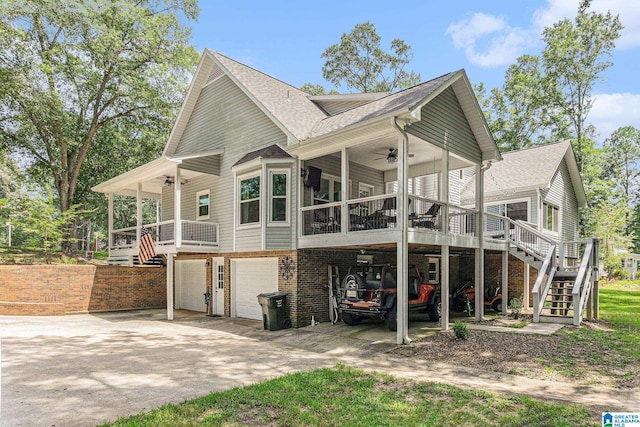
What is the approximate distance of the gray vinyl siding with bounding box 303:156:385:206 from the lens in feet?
44.3

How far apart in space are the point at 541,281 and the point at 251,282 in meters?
9.10

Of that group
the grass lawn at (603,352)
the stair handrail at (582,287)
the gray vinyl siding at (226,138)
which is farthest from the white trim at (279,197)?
the stair handrail at (582,287)

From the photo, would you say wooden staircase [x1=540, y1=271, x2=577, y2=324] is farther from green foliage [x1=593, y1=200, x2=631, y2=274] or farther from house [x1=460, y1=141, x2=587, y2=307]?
green foliage [x1=593, y1=200, x2=631, y2=274]

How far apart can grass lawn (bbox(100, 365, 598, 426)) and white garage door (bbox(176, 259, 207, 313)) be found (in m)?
11.0

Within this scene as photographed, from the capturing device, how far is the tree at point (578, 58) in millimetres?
28219

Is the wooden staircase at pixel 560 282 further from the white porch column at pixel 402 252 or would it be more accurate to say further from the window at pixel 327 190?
the window at pixel 327 190

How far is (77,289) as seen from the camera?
1552 centimetres

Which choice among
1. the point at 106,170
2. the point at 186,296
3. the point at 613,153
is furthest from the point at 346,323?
the point at 613,153

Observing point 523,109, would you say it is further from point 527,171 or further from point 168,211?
point 168,211

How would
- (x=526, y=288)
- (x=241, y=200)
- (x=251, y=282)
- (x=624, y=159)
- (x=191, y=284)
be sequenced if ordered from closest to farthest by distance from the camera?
1. (x=241, y=200)
2. (x=251, y=282)
3. (x=526, y=288)
4. (x=191, y=284)
5. (x=624, y=159)

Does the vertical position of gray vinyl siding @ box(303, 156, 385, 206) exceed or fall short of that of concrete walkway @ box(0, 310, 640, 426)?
it exceeds it

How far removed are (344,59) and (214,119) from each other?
2402cm

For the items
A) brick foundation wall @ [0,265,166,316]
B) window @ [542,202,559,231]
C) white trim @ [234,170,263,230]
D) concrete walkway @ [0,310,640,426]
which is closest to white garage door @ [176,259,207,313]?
brick foundation wall @ [0,265,166,316]

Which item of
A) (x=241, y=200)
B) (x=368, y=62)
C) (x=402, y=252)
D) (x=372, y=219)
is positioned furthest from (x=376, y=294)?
(x=368, y=62)
